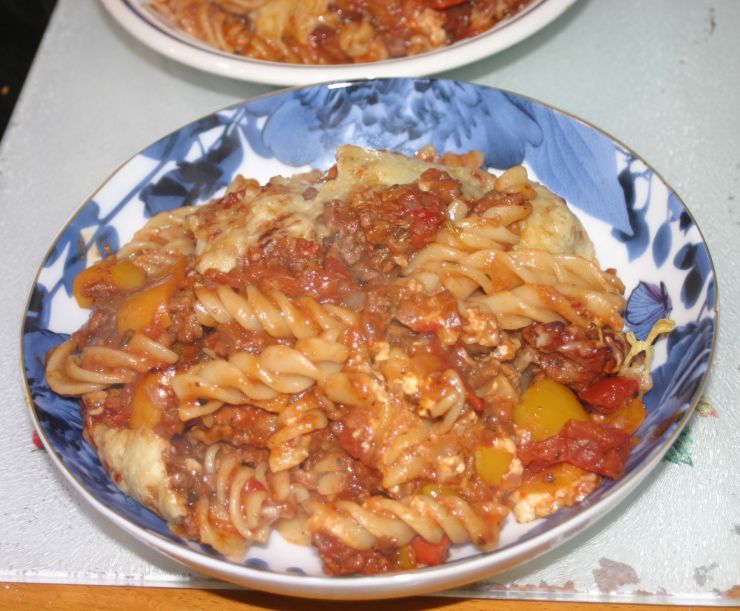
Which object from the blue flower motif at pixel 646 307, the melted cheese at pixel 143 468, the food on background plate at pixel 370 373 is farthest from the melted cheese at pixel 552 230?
the melted cheese at pixel 143 468

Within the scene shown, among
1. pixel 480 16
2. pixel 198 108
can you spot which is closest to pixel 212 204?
pixel 198 108

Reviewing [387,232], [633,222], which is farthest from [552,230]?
[387,232]

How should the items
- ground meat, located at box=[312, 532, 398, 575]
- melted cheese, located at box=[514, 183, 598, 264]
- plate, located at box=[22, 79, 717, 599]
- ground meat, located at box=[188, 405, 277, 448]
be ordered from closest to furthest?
plate, located at box=[22, 79, 717, 599] < ground meat, located at box=[312, 532, 398, 575] < ground meat, located at box=[188, 405, 277, 448] < melted cheese, located at box=[514, 183, 598, 264]

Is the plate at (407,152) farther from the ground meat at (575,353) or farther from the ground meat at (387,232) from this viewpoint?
the ground meat at (387,232)

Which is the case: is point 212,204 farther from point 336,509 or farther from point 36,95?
point 36,95

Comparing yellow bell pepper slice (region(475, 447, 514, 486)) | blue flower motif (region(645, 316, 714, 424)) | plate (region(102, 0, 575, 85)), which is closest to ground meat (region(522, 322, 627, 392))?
blue flower motif (region(645, 316, 714, 424))

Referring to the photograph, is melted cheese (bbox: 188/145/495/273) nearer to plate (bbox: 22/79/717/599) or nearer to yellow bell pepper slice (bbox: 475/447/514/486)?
plate (bbox: 22/79/717/599)
